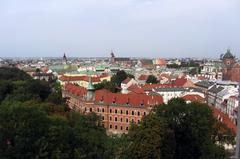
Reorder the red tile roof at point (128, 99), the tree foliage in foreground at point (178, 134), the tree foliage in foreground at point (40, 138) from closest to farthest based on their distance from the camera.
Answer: the tree foliage in foreground at point (40, 138) → the tree foliage in foreground at point (178, 134) → the red tile roof at point (128, 99)

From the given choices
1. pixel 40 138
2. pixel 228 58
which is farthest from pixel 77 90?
pixel 228 58

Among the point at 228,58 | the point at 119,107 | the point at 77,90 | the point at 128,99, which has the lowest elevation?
the point at 119,107

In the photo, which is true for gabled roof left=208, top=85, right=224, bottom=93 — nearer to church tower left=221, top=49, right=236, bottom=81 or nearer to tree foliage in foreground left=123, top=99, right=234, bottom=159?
church tower left=221, top=49, right=236, bottom=81

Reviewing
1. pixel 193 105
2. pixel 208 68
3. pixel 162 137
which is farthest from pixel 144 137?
pixel 208 68

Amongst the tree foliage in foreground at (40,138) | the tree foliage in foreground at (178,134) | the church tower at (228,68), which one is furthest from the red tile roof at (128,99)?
the church tower at (228,68)

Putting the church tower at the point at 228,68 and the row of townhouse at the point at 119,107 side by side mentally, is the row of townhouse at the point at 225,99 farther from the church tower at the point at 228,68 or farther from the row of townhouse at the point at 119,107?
the church tower at the point at 228,68

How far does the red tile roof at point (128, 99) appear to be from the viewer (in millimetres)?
52737

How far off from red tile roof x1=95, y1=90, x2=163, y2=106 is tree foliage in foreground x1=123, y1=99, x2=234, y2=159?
1820cm

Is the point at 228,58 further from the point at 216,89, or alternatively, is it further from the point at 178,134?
the point at 178,134

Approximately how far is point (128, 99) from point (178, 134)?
20787 mm

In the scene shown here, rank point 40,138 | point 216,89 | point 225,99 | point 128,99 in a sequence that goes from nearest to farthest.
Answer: point 40,138
point 128,99
point 225,99
point 216,89

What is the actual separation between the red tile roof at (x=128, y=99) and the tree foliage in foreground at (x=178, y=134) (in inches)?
716

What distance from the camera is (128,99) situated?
5325 cm

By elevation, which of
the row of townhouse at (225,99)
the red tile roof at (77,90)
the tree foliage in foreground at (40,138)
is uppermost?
the tree foliage in foreground at (40,138)
